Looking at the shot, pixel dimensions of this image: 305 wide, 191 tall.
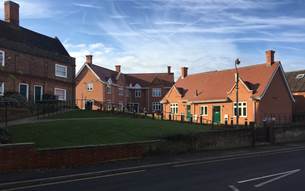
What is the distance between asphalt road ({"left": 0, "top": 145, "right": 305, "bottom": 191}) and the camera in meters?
12.7

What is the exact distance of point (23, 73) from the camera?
42.6m

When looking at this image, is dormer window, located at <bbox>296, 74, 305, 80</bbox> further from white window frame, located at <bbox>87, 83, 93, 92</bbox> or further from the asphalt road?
the asphalt road

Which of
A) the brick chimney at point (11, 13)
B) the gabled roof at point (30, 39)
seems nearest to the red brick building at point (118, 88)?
the gabled roof at point (30, 39)

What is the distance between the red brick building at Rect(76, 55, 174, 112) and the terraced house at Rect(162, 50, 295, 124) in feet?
30.8

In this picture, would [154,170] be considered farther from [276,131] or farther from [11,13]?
[11,13]

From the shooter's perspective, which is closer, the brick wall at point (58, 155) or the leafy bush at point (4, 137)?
the brick wall at point (58, 155)

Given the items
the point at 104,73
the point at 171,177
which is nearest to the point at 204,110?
the point at 104,73

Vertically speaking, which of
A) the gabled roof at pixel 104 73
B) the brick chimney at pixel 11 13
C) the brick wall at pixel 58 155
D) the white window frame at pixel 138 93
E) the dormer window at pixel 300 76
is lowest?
the brick wall at pixel 58 155

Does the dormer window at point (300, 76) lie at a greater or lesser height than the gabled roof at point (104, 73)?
lesser

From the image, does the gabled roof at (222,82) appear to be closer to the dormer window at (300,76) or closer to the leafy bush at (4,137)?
the dormer window at (300,76)

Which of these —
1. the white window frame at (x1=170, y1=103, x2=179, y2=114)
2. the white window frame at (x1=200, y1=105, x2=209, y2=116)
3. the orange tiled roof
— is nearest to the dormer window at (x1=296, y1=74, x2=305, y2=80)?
the white window frame at (x1=200, y1=105, x2=209, y2=116)

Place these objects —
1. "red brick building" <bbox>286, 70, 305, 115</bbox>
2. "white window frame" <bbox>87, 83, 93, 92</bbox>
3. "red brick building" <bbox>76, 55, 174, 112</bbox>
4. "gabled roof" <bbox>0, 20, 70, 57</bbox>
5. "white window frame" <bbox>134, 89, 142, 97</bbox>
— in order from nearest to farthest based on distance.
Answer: "gabled roof" <bbox>0, 20, 70, 57</bbox> → "red brick building" <bbox>286, 70, 305, 115</bbox> → "red brick building" <bbox>76, 55, 174, 112</bbox> → "white window frame" <bbox>87, 83, 93, 92</bbox> → "white window frame" <bbox>134, 89, 142, 97</bbox>

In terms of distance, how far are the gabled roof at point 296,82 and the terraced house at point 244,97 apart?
5612mm

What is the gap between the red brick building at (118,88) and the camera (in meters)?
73.5
